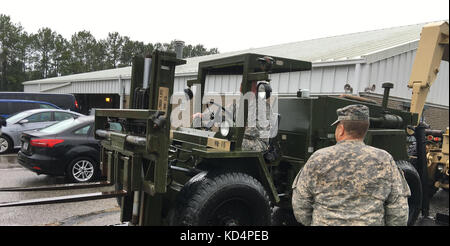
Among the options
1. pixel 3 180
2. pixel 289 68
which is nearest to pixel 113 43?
pixel 3 180

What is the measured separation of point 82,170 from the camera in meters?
7.92

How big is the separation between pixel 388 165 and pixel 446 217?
436cm

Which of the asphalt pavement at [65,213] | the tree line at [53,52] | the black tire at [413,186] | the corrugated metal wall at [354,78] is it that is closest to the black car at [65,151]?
the asphalt pavement at [65,213]

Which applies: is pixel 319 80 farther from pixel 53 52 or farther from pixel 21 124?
pixel 53 52

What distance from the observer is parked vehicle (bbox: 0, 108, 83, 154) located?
40.1ft

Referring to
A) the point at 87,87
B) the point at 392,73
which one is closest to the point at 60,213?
the point at 392,73

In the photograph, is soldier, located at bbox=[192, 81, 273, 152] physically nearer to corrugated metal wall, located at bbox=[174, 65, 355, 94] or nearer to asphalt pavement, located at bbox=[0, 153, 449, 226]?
asphalt pavement, located at bbox=[0, 153, 449, 226]

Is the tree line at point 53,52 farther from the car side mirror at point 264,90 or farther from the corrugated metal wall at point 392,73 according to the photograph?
the car side mirror at point 264,90

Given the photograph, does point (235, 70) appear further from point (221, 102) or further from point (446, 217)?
point (446, 217)

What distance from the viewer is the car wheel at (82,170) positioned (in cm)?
778

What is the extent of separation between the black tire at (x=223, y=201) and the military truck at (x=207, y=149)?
1 cm
